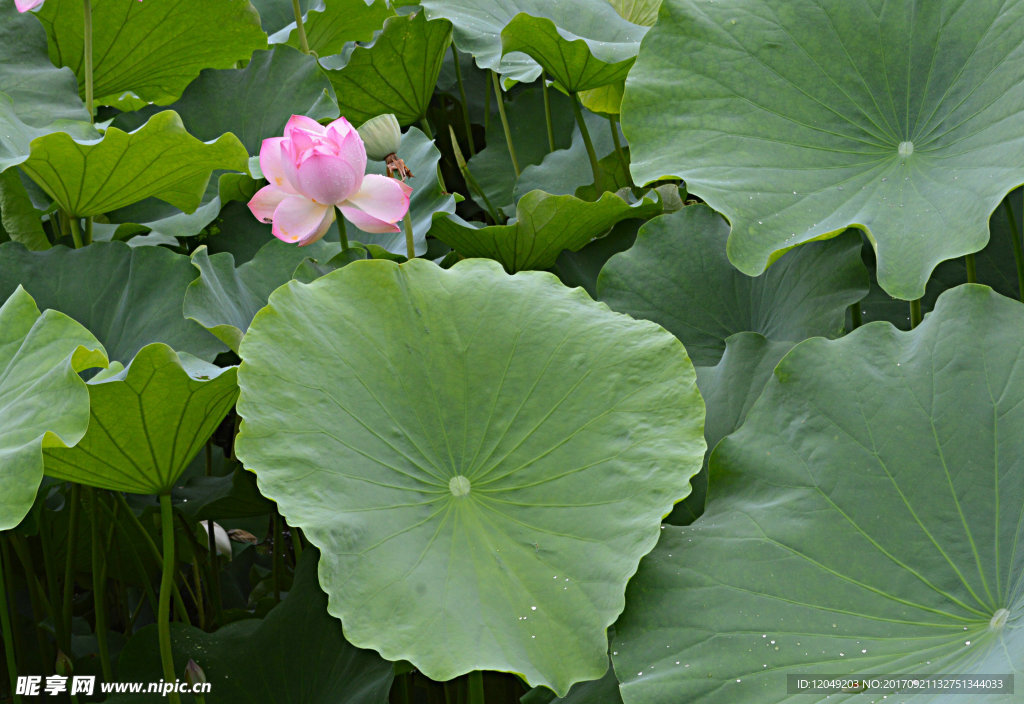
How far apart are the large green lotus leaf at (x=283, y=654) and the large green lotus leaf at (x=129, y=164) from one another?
0.53 meters

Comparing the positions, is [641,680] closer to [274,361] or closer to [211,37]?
[274,361]

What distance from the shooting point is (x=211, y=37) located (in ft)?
4.87

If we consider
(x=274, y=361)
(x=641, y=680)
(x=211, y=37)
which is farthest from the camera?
(x=211, y=37)

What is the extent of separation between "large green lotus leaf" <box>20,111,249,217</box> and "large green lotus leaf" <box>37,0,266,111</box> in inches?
15.3

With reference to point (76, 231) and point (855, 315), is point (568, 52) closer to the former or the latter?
point (855, 315)

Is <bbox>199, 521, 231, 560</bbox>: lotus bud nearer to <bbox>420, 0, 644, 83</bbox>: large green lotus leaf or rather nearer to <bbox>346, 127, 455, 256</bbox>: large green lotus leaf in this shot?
<bbox>346, 127, 455, 256</bbox>: large green lotus leaf

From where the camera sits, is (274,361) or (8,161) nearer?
(274,361)

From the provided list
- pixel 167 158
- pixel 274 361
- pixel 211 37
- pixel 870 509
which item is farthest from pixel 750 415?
pixel 211 37

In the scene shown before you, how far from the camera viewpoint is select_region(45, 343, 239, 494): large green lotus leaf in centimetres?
82

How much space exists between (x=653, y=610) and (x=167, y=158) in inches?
32.0

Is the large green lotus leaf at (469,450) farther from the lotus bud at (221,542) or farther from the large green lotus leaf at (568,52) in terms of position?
the lotus bud at (221,542)

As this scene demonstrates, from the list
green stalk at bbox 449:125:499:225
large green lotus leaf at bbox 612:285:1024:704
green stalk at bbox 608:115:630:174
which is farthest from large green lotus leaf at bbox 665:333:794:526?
green stalk at bbox 449:125:499:225

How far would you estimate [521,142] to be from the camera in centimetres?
167

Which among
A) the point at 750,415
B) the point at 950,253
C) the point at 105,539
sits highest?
the point at 950,253
